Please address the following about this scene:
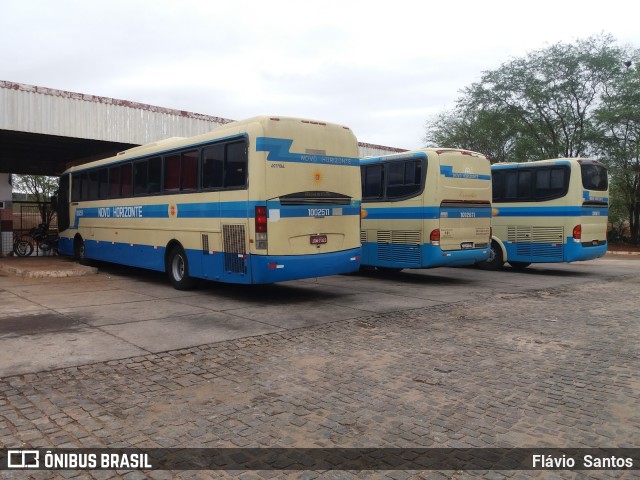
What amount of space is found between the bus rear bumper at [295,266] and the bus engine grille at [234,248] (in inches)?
11.2

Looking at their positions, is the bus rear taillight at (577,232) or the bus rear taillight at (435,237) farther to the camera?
the bus rear taillight at (577,232)

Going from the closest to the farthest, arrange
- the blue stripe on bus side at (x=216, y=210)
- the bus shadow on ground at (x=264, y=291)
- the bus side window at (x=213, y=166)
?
the blue stripe on bus side at (x=216, y=210)
the bus side window at (x=213, y=166)
the bus shadow on ground at (x=264, y=291)

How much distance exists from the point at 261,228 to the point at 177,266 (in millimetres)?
3295

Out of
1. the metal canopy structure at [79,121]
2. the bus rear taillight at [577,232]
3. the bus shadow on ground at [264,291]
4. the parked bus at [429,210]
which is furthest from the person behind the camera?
the metal canopy structure at [79,121]

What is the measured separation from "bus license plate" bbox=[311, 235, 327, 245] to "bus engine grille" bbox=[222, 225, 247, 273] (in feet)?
4.13

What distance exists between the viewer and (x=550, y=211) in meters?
14.7

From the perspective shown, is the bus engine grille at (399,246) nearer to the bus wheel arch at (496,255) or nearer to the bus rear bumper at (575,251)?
the bus wheel arch at (496,255)

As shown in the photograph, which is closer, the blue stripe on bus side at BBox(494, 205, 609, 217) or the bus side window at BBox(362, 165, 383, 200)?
the bus side window at BBox(362, 165, 383, 200)

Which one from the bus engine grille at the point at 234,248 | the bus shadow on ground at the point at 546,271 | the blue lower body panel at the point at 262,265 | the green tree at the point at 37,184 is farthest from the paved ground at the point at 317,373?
the green tree at the point at 37,184

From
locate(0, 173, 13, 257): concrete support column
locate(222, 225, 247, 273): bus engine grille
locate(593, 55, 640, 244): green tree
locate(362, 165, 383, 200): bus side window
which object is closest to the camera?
locate(222, 225, 247, 273): bus engine grille

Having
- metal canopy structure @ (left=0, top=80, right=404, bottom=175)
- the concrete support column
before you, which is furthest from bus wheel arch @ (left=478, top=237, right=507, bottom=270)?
the concrete support column

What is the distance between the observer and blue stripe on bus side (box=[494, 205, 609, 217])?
14289mm

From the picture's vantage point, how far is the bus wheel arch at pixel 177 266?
36.8ft

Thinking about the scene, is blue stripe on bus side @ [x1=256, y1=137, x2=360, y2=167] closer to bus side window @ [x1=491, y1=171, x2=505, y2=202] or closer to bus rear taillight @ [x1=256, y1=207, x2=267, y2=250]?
bus rear taillight @ [x1=256, y1=207, x2=267, y2=250]
